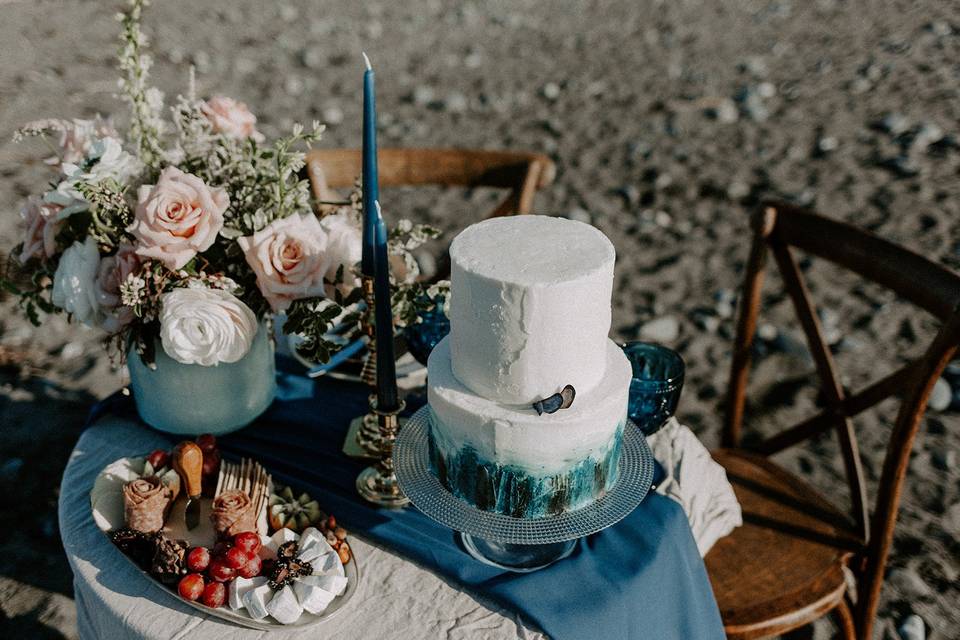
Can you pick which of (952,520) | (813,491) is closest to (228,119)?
(813,491)

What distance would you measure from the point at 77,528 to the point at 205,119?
2.73 ft

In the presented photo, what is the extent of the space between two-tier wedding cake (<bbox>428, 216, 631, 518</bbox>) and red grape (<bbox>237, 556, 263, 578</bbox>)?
348mm

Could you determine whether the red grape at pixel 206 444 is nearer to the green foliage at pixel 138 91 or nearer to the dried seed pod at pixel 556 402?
the green foliage at pixel 138 91

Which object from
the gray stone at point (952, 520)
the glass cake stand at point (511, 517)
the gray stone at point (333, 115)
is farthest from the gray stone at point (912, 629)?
the gray stone at point (333, 115)

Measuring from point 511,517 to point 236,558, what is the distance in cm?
46

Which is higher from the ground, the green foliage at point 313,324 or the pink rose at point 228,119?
the pink rose at point 228,119

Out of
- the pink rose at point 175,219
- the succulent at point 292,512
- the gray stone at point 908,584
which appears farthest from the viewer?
the gray stone at point 908,584

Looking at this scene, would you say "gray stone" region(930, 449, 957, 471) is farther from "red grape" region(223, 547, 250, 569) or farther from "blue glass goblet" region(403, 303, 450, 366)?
"red grape" region(223, 547, 250, 569)

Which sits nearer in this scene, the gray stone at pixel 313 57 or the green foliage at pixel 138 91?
the green foliage at pixel 138 91

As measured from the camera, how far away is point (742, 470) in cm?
233

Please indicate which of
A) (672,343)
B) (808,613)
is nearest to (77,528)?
(808,613)

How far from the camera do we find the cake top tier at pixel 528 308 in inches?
47.3

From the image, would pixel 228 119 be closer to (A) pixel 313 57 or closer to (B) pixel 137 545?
(B) pixel 137 545

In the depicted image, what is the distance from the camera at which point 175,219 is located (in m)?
1.43
